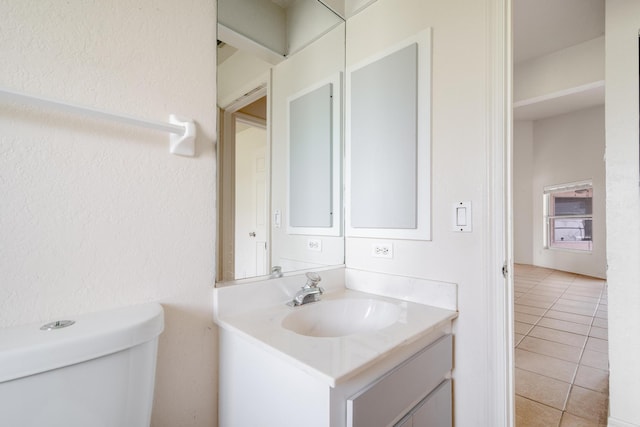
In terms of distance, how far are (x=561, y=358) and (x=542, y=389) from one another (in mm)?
561

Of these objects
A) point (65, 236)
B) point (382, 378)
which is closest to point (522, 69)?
point (382, 378)

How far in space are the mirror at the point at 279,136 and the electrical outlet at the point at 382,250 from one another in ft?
0.66

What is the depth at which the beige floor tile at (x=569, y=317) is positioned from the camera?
285 centimetres

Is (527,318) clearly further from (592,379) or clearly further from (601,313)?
(592,379)

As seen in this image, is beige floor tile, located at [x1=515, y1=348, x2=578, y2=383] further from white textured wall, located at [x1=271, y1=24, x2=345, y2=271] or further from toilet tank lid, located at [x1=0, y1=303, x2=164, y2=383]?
toilet tank lid, located at [x1=0, y1=303, x2=164, y2=383]

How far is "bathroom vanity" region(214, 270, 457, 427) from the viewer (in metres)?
0.68

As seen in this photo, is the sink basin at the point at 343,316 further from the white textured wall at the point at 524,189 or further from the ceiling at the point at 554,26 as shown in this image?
the white textured wall at the point at 524,189

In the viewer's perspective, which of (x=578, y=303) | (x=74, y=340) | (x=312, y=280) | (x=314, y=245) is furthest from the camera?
(x=578, y=303)

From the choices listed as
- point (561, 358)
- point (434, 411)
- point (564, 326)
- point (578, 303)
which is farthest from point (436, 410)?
point (578, 303)

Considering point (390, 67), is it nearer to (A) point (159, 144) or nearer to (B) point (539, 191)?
(A) point (159, 144)

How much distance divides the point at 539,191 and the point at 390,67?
19.2ft

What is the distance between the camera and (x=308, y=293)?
45.5 inches

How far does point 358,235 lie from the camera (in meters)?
1.42

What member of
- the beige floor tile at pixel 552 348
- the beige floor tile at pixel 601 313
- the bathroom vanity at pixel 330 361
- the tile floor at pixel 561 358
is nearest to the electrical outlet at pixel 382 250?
the bathroom vanity at pixel 330 361
